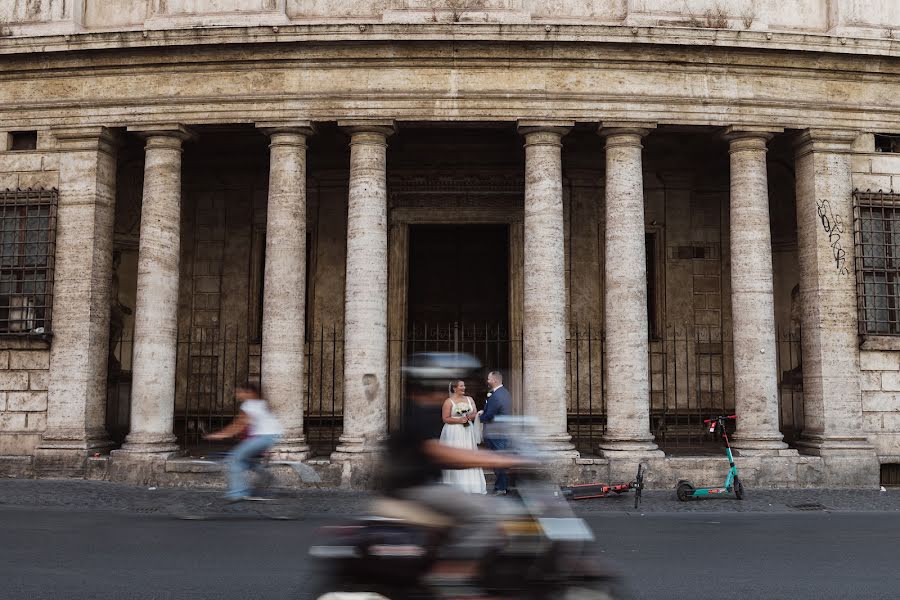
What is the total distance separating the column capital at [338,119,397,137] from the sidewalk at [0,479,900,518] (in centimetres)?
628

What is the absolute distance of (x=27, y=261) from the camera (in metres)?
14.4

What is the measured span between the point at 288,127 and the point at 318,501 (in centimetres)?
654

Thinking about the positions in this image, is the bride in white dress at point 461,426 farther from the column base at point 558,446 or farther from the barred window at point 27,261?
the barred window at point 27,261

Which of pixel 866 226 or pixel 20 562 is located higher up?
pixel 866 226

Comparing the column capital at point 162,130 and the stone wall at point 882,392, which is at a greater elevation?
the column capital at point 162,130

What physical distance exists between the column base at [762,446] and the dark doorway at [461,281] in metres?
5.85

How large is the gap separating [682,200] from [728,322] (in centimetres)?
298

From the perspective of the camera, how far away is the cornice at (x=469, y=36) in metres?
13.3

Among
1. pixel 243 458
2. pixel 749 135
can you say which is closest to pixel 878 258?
pixel 749 135

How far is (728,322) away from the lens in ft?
56.9

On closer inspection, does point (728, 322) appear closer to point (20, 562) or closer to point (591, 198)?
point (591, 198)

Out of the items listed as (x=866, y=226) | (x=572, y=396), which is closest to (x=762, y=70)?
(x=866, y=226)

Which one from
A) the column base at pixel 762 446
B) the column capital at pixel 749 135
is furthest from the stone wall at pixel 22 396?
the column capital at pixel 749 135

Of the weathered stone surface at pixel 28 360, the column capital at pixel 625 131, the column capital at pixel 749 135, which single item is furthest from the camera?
the weathered stone surface at pixel 28 360
